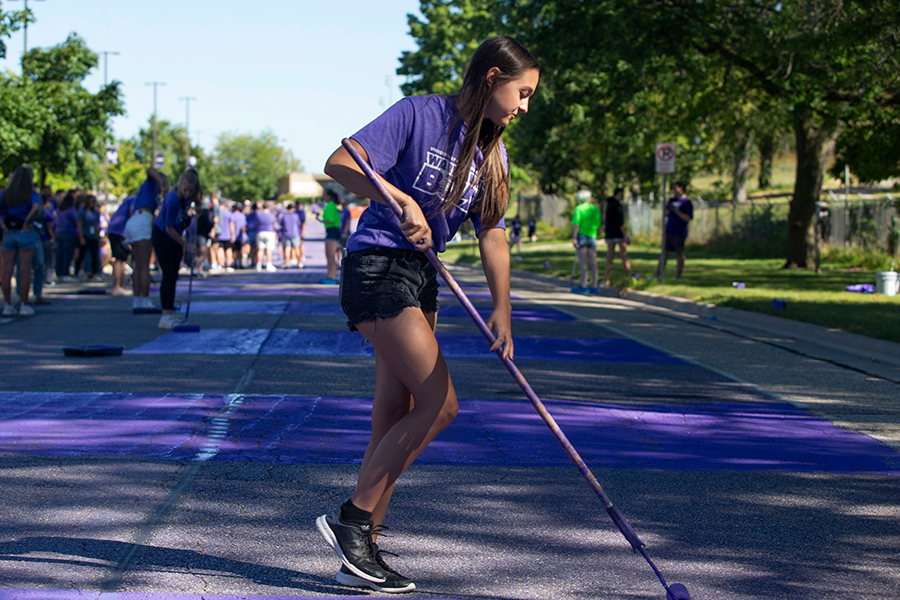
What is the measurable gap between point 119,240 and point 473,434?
11.2 metres

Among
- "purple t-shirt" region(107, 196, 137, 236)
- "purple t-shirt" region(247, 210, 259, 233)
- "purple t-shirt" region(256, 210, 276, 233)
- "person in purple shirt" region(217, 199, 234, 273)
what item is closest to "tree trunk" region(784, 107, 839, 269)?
"purple t-shirt" region(256, 210, 276, 233)

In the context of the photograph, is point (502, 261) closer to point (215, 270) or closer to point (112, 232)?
point (112, 232)

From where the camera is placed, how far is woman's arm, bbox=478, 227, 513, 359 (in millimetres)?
3344

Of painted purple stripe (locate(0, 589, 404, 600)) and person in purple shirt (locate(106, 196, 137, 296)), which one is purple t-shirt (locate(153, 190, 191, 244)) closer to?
person in purple shirt (locate(106, 196, 137, 296))

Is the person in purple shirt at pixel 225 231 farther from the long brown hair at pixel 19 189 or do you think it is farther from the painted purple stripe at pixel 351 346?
the painted purple stripe at pixel 351 346

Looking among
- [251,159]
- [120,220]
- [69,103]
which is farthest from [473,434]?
[251,159]

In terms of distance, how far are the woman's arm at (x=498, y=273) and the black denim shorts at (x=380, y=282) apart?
242mm

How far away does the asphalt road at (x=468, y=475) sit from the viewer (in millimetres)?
3541

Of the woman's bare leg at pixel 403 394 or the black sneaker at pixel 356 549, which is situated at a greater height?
the woman's bare leg at pixel 403 394

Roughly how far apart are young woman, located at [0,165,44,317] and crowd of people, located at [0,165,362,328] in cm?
1

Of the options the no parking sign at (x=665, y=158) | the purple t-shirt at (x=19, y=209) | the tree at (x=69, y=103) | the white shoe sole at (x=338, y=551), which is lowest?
the white shoe sole at (x=338, y=551)

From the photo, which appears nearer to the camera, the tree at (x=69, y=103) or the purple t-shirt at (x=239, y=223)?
the tree at (x=69, y=103)

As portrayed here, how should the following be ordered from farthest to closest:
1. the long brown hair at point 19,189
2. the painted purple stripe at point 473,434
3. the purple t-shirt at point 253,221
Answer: the purple t-shirt at point 253,221
the long brown hair at point 19,189
the painted purple stripe at point 473,434

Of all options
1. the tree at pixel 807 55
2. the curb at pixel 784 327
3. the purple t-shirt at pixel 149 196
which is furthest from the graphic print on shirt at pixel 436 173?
the tree at pixel 807 55
